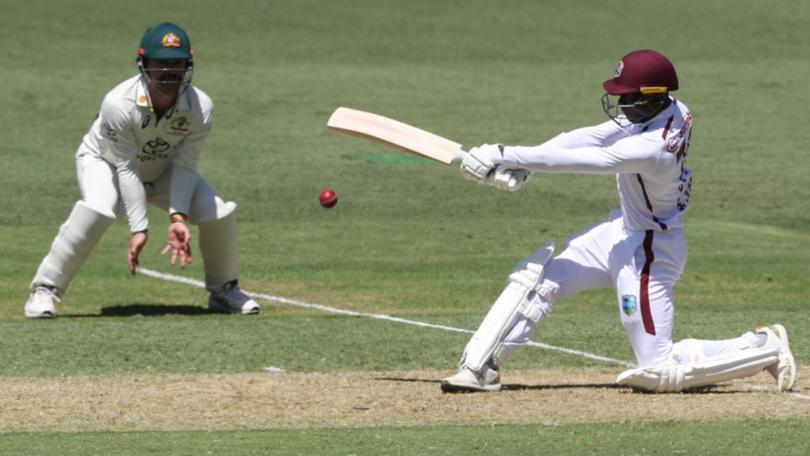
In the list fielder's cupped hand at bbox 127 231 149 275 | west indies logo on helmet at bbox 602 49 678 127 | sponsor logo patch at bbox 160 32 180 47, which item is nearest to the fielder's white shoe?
west indies logo on helmet at bbox 602 49 678 127

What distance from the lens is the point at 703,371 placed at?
28.1 feet

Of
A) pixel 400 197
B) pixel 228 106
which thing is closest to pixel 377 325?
pixel 400 197

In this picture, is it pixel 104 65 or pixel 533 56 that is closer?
pixel 104 65

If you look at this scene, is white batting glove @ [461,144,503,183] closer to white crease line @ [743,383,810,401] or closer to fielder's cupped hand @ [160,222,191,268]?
white crease line @ [743,383,810,401]

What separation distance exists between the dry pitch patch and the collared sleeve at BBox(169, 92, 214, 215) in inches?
85.0

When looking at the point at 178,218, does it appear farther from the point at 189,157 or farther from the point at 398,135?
the point at 398,135

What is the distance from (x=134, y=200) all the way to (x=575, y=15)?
18.4 meters

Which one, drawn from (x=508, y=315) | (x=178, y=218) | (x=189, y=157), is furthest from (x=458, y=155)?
(x=189, y=157)

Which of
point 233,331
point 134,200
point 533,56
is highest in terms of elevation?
point 533,56

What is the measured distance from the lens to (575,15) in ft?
92.8

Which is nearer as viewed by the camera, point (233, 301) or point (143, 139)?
point (143, 139)

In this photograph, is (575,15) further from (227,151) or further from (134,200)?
(134,200)

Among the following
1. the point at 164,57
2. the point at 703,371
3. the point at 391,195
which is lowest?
the point at 703,371

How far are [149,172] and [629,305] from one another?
168 inches
